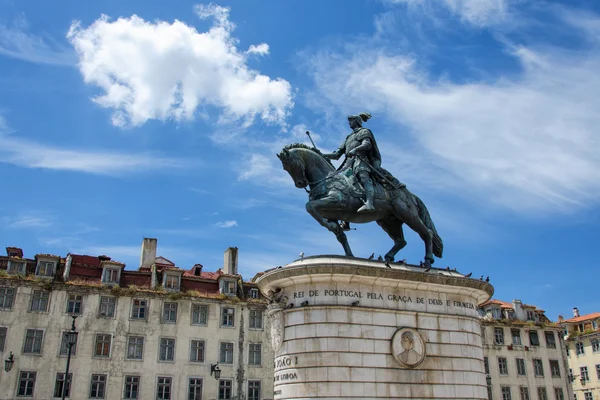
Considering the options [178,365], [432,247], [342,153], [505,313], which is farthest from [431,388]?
[505,313]

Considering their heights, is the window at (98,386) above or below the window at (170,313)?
below

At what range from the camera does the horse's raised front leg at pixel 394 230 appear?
18.9 m

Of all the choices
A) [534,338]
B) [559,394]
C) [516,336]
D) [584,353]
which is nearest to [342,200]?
[516,336]

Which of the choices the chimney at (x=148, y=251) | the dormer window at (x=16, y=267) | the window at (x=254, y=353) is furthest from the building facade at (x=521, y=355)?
the dormer window at (x=16, y=267)

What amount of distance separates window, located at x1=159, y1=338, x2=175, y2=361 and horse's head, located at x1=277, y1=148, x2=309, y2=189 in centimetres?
2704

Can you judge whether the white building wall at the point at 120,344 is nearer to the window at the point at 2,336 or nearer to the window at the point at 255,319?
the window at the point at 2,336

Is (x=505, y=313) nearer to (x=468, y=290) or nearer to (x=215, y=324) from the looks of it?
(x=215, y=324)

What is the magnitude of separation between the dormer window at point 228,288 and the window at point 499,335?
2414 cm

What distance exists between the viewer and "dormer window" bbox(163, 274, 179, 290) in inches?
1689

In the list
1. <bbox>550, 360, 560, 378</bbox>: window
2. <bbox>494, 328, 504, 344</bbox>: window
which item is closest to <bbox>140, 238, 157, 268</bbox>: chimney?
<bbox>494, 328, 504, 344</bbox>: window

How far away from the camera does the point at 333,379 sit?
1484cm

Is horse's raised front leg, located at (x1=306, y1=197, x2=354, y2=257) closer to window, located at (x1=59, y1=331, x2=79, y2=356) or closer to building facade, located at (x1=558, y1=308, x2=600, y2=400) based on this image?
window, located at (x1=59, y1=331, x2=79, y2=356)

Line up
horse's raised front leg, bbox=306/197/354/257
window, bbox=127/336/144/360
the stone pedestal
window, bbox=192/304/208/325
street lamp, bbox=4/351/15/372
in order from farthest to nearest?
1. window, bbox=192/304/208/325
2. window, bbox=127/336/144/360
3. street lamp, bbox=4/351/15/372
4. horse's raised front leg, bbox=306/197/354/257
5. the stone pedestal

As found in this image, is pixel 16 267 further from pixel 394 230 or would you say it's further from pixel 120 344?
pixel 394 230
